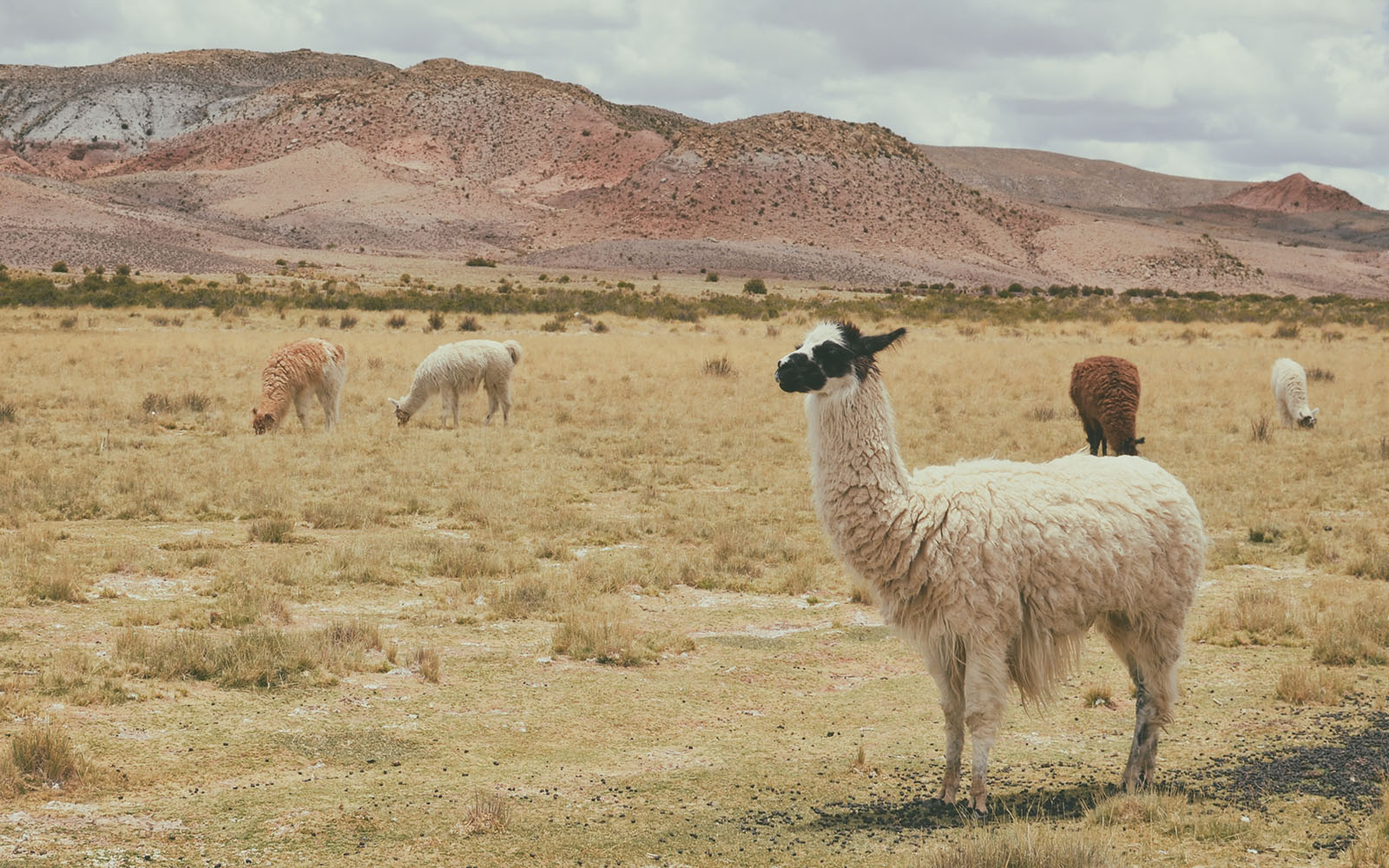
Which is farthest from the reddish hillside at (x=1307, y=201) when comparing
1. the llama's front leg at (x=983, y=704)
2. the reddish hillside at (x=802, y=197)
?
the llama's front leg at (x=983, y=704)

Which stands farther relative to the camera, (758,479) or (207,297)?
(207,297)

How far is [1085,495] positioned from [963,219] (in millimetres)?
108216

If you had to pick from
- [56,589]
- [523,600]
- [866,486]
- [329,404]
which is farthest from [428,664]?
[329,404]

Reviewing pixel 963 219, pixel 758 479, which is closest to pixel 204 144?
pixel 963 219

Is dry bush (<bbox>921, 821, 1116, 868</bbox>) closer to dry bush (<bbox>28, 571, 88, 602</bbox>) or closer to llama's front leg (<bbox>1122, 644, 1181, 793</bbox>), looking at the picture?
llama's front leg (<bbox>1122, 644, 1181, 793</bbox>)

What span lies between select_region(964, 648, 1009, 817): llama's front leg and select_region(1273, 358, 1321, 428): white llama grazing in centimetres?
1721

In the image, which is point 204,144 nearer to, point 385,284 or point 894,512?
point 385,284

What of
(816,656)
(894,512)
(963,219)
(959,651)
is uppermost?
(963,219)

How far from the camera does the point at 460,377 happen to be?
20.1 meters

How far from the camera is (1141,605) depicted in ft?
20.5

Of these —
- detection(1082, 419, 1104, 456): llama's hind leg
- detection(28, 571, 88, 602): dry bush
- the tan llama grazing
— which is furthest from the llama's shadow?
detection(1082, 419, 1104, 456): llama's hind leg

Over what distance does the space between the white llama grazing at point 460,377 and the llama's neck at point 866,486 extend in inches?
566

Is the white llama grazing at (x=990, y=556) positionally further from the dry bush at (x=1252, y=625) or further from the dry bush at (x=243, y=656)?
the dry bush at (x=243, y=656)

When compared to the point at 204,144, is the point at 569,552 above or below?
below
